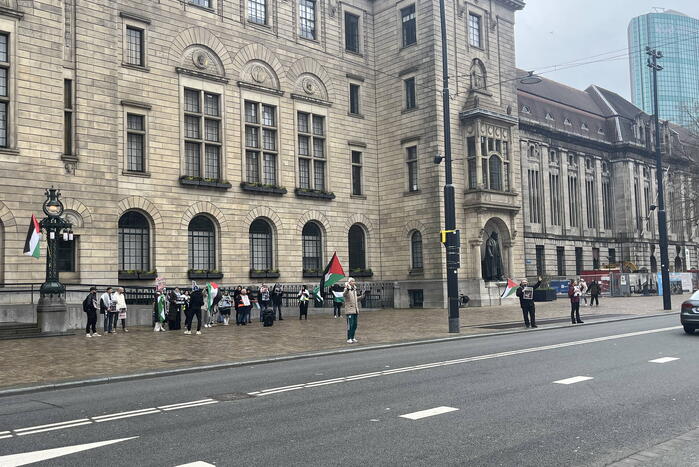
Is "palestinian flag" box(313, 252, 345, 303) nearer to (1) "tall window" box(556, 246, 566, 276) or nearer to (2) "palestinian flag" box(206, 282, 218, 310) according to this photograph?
(2) "palestinian flag" box(206, 282, 218, 310)

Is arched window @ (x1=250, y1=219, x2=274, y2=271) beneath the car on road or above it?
above

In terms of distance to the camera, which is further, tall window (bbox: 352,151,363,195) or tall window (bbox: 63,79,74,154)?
tall window (bbox: 352,151,363,195)

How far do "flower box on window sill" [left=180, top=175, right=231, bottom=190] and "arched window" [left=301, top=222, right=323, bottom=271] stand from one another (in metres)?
6.35

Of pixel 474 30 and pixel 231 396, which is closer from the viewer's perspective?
pixel 231 396

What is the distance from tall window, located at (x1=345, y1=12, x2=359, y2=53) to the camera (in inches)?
1718

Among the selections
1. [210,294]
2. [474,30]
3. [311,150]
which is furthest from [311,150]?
[210,294]

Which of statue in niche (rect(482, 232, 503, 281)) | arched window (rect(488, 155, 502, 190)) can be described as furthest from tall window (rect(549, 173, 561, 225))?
statue in niche (rect(482, 232, 503, 281))

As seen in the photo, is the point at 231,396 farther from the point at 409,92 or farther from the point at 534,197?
the point at 534,197

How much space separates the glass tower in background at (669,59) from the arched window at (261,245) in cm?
7223

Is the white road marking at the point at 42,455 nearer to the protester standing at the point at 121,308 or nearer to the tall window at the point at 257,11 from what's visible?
the protester standing at the point at 121,308

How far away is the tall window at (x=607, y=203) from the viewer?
67738 mm

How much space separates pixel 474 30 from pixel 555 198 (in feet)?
71.4

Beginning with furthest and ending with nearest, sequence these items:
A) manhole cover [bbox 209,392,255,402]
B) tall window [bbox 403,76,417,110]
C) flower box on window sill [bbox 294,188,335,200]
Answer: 1. tall window [bbox 403,76,417,110]
2. flower box on window sill [bbox 294,188,335,200]
3. manhole cover [bbox 209,392,255,402]

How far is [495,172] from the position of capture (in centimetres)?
4291
